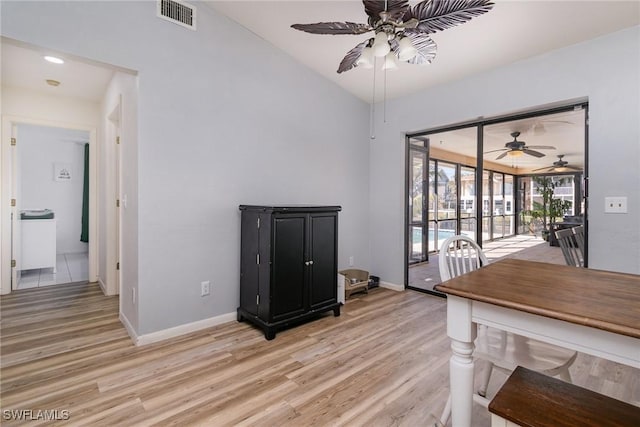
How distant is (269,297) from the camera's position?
2557mm

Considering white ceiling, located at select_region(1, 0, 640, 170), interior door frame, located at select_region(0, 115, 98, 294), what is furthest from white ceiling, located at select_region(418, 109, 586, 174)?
interior door frame, located at select_region(0, 115, 98, 294)

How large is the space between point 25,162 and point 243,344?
253 inches

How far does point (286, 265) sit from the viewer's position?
8.76ft

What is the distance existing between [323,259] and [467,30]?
2397 mm

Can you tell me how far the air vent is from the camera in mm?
2461

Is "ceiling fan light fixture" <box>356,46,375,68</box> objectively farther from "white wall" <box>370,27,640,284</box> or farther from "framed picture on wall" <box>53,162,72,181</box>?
"framed picture on wall" <box>53,162,72,181</box>

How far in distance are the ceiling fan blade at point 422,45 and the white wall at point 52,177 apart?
6.00 meters

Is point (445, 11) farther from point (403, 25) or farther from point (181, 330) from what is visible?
point (181, 330)

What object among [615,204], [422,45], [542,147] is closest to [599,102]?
[542,147]

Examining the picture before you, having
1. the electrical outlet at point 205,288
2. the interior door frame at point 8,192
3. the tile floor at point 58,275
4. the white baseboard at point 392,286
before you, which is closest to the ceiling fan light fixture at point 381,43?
the electrical outlet at point 205,288

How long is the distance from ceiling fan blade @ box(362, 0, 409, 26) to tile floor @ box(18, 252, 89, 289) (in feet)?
16.6

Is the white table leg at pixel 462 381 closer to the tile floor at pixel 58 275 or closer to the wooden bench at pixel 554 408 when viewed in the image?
the wooden bench at pixel 554 408

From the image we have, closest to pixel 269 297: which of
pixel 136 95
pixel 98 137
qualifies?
pixel 136 95

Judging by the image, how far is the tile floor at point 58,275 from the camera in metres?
4.17
